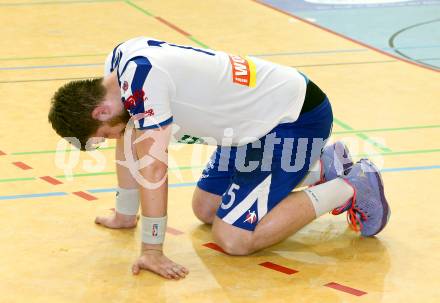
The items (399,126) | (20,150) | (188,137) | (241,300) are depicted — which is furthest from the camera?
(399,126)

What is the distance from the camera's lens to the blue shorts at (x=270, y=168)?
10.8 feet

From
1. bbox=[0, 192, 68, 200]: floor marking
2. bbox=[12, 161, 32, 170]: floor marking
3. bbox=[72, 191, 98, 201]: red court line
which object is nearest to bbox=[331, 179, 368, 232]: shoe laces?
bbox=[72, 191, 98, 201]: red court line

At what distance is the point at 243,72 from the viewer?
3.20 metres

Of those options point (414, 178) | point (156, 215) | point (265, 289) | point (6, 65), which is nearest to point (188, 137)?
point (156, 215)

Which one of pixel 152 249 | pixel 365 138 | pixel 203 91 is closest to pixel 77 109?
pixel 203 91

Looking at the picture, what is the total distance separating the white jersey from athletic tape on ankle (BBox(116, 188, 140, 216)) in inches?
15.0

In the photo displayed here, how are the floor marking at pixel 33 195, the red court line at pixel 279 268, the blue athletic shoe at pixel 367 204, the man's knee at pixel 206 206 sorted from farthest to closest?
the floor marking at pixel 33 195, the man's knee at pixel 206 206, the blue athletic shoe at pixel 367 204, the red court line at pixel 279 268

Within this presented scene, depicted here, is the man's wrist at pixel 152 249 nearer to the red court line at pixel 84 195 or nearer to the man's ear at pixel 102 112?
the man's ear at pixel 102 112

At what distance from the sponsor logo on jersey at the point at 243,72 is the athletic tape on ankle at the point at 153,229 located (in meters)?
0.55

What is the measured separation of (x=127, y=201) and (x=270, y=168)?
0.57 meters

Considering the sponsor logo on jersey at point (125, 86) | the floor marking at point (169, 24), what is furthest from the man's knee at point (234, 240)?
the floor marking at point (169, 24)

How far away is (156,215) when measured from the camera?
10.0 ft

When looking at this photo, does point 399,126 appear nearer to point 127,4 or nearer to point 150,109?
point 150,109

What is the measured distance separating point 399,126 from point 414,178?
2.61 feet
